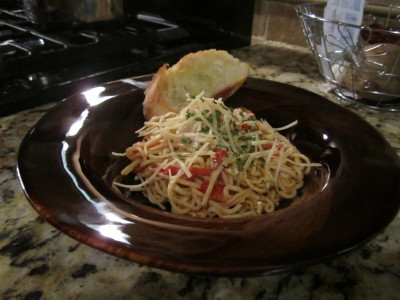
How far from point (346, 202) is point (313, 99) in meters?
0.36

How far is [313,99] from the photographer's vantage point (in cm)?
76

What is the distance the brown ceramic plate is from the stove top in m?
0.29

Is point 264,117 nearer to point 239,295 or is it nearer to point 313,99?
point 313,99

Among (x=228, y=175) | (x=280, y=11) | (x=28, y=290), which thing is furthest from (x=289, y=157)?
(x=280, y=11)

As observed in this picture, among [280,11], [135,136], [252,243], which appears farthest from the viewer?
[280,11]

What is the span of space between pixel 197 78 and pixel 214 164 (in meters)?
0.30

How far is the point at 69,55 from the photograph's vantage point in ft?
3.07

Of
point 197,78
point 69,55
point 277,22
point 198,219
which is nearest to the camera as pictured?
point 198,219

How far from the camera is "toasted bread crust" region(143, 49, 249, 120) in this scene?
78 cm

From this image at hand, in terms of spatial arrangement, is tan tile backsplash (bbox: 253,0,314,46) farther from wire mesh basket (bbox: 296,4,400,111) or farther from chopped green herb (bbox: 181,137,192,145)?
chopped green herb (bbox: 181,137,192,145)

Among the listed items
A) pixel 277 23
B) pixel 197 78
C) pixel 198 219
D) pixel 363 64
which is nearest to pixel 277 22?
pixel 277 23

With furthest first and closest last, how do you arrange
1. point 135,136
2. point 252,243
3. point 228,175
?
1. point 135,136
2. point 228,175
3. point 252,243

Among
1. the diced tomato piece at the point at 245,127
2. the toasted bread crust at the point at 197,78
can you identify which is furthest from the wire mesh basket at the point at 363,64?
the diced tomato piece at the point at 245,127

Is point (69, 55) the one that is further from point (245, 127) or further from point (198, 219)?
point (198, 219)
